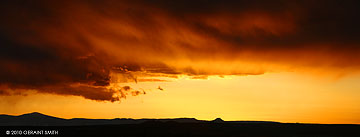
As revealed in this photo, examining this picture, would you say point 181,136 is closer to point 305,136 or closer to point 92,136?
point 92,136

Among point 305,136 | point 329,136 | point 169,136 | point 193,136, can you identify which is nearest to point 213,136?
point 193,136

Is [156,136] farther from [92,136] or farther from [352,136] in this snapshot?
[352,136]

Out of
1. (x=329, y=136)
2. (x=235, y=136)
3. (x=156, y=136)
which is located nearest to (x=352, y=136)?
(x=329, y=136)

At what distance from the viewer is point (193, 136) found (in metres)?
116

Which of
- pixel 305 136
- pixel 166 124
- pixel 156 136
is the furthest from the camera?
pixel 166 124

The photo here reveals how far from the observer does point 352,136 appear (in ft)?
443

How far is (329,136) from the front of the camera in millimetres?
134500

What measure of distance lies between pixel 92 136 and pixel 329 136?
256 ft

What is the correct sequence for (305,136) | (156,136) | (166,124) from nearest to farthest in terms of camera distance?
(156,136)
(305,136)
(166,124)

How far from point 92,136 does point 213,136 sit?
116 ft

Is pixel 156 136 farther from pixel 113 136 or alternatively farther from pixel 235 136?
pixel 235 136

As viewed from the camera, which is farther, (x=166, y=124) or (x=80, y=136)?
(x=166, y=124)

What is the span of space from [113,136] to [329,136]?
72.4 meters

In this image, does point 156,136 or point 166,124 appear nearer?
point 156,136
